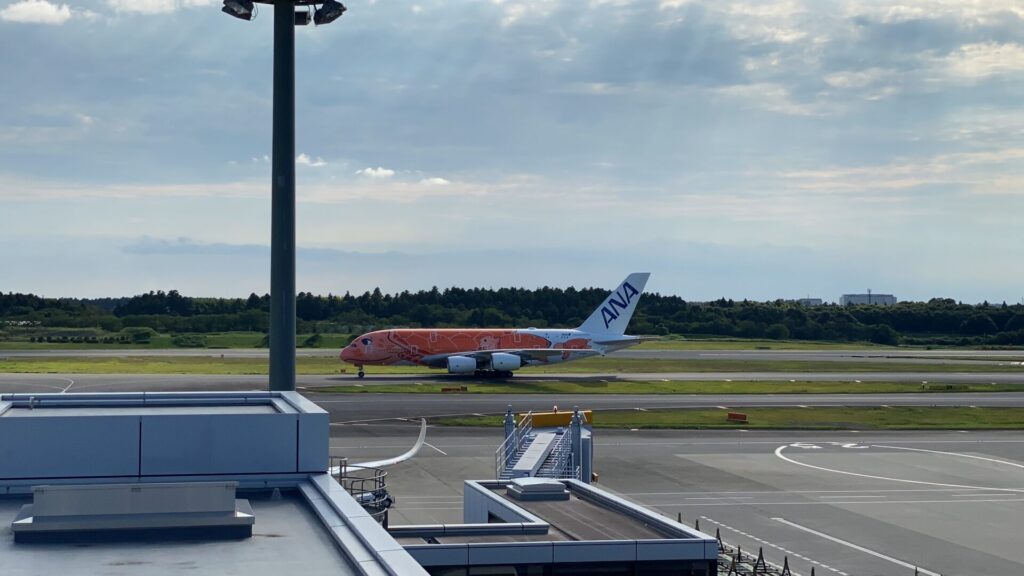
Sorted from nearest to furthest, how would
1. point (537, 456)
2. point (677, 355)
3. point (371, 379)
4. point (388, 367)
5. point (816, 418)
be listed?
point (537, 456)
point (816, 418)
point (371, 379)
point (388, 367)
point (677, 355)

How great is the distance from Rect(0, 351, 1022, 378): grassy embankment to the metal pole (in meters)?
65.2

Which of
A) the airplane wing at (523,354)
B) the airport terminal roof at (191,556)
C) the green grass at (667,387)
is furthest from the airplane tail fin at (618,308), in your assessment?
the airport terminal roof at (191,556)

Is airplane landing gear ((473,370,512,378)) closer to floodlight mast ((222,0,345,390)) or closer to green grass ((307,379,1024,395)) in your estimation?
green grass ((307,379,1024,395))

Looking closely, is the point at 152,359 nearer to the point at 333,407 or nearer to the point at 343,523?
the point at 333,407

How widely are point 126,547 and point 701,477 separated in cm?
3528

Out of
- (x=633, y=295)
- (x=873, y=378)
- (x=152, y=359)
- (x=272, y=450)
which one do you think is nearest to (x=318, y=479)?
(x=272, y=450)

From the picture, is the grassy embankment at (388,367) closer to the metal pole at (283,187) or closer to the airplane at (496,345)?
the airplane at (496,345)

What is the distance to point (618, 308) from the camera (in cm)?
9919

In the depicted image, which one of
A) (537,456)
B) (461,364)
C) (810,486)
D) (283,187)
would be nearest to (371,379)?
(461,364)

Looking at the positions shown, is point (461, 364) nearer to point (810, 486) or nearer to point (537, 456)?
point (810, 486)

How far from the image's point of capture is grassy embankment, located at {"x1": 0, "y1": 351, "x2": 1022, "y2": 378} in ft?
335

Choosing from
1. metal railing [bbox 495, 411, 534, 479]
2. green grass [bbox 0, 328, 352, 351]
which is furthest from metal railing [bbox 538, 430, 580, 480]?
green grass [bbox 0, 328, 352, 351]

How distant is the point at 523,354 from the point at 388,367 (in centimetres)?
2305

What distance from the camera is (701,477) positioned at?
47.5m
